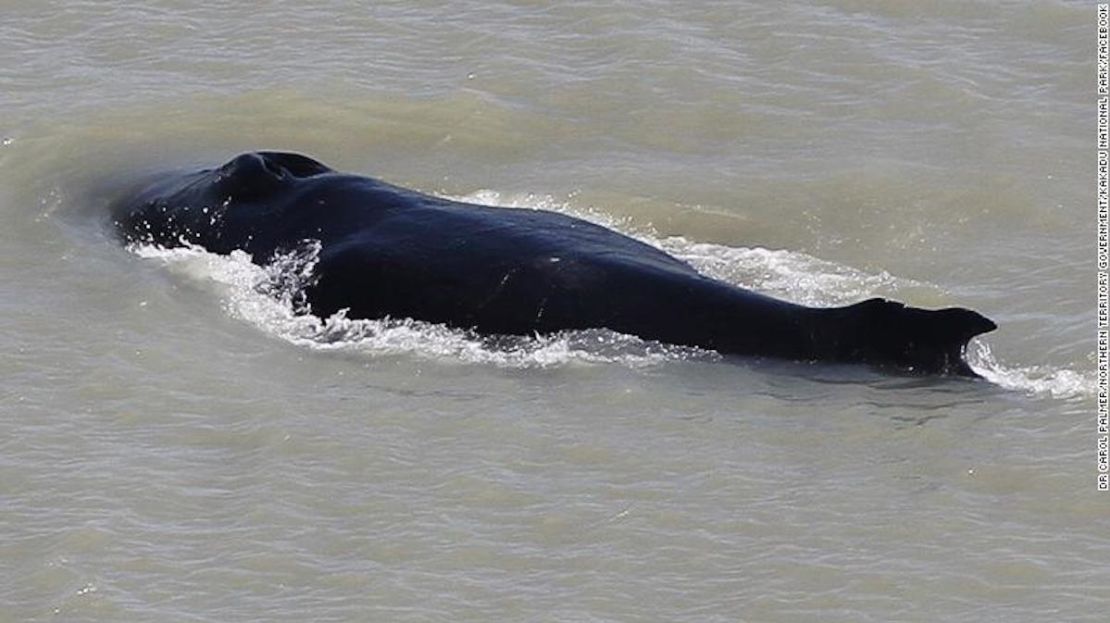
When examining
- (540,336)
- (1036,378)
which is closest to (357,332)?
(540,336)

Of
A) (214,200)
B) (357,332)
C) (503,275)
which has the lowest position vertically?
(357,332)

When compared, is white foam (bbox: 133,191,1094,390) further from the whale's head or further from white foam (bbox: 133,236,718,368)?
the whale's head

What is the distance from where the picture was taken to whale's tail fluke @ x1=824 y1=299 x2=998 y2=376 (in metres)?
14.2

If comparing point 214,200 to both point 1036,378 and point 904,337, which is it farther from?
point 1036,378

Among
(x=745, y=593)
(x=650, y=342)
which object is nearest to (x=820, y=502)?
(x=745, y=593)

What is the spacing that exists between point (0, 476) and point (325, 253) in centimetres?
330

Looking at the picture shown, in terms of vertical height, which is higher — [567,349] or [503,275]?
[503,275]

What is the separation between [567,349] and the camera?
1490 cm

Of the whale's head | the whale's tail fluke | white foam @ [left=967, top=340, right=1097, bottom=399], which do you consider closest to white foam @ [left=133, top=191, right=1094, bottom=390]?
white foam @ [left=967, top=340, right=1097, bottom=399]

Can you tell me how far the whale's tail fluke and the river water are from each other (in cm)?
17

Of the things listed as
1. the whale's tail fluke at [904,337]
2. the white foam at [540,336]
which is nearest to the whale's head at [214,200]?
the white foam at [540,336]

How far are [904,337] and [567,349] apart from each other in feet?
7.05

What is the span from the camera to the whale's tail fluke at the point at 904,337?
14234 millimetres

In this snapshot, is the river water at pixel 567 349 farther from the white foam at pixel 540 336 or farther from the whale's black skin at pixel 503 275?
the whale's black skin at pixel 503 275
